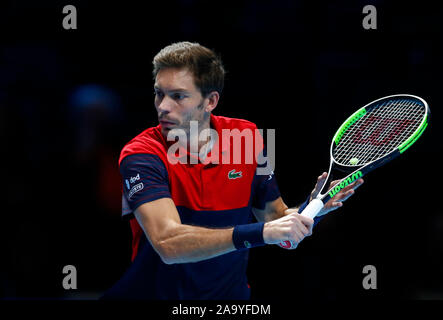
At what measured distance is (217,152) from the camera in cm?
273

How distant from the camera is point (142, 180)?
2363mm

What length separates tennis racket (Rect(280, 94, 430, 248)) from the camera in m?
2.47

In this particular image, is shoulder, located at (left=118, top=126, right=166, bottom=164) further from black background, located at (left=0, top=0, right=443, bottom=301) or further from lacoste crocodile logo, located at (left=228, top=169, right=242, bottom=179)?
black background, located at (left=0, top=0, right=443, bottom=301)

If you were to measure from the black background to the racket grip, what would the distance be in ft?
5.25

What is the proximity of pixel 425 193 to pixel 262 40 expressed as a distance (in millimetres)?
1555

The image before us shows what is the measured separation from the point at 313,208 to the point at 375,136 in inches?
23.6

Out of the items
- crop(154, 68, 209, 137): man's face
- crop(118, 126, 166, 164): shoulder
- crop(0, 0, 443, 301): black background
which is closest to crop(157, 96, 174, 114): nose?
crop(154, 68, 209, 137): man's face

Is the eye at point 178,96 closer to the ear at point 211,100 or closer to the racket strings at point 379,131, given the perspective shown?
the ear at point 211,100

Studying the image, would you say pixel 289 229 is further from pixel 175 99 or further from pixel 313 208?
pixel 175 99

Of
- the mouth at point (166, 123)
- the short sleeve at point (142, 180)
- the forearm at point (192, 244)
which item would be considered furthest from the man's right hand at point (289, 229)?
the mouth at point (166, 123)

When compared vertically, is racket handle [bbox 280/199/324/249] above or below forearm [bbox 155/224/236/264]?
above

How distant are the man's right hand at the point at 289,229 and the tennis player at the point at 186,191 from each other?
0.24 metres

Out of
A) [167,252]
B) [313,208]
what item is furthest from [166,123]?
[313,208]

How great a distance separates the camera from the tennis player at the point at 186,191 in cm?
233
